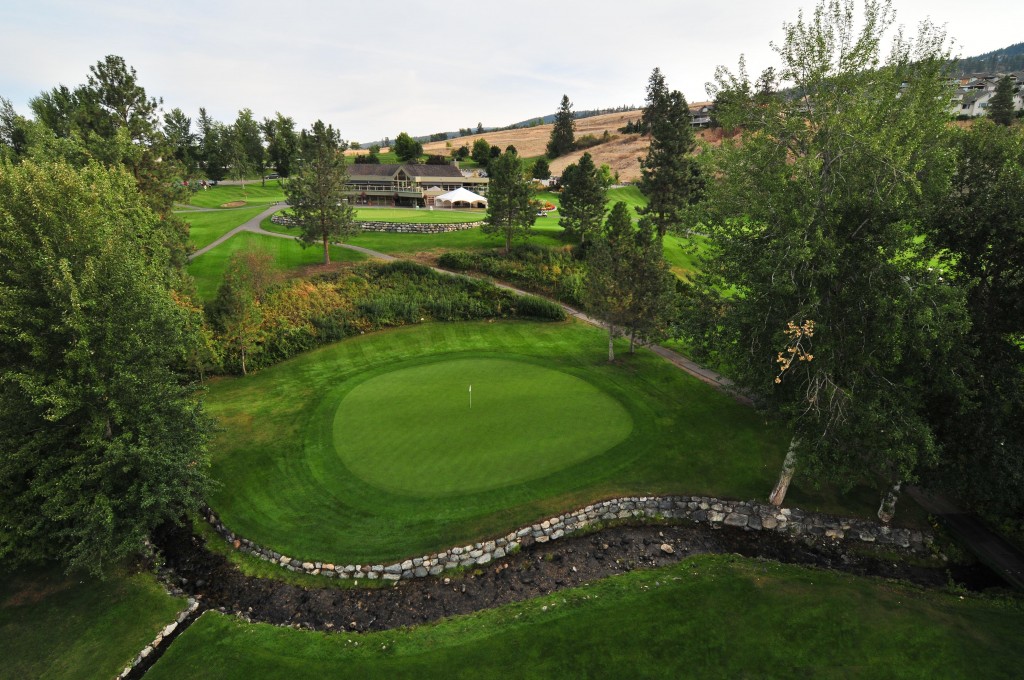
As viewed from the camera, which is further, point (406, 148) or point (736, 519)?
point (406, 148)

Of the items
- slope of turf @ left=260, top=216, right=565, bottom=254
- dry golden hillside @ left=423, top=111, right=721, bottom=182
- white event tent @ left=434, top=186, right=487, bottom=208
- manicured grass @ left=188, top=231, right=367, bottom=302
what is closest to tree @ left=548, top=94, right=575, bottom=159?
dry golden hillside @ left=423, top=111, right=721, bottom=182

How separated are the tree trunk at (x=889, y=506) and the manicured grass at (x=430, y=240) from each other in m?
38.6

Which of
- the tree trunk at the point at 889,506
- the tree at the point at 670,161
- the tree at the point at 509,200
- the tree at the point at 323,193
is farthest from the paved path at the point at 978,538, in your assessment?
the tree at the point at 323,193

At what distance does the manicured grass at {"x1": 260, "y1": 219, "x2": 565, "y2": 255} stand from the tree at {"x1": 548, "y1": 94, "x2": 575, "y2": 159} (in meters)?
67.8

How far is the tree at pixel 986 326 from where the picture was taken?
47.8ft

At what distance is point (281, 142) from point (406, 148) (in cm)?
2684

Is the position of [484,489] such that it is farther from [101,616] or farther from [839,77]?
[839,77]

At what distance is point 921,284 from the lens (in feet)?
42.8

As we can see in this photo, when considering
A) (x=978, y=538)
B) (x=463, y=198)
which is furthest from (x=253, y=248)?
(x=978, y=538)

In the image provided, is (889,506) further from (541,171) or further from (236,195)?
(236,195)

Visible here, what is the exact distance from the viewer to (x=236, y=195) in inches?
3322

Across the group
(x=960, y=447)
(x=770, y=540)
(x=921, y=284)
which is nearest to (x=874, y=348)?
(x=921, y=284)

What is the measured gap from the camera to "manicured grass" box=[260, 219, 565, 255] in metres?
50.3

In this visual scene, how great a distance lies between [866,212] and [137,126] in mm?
47841
